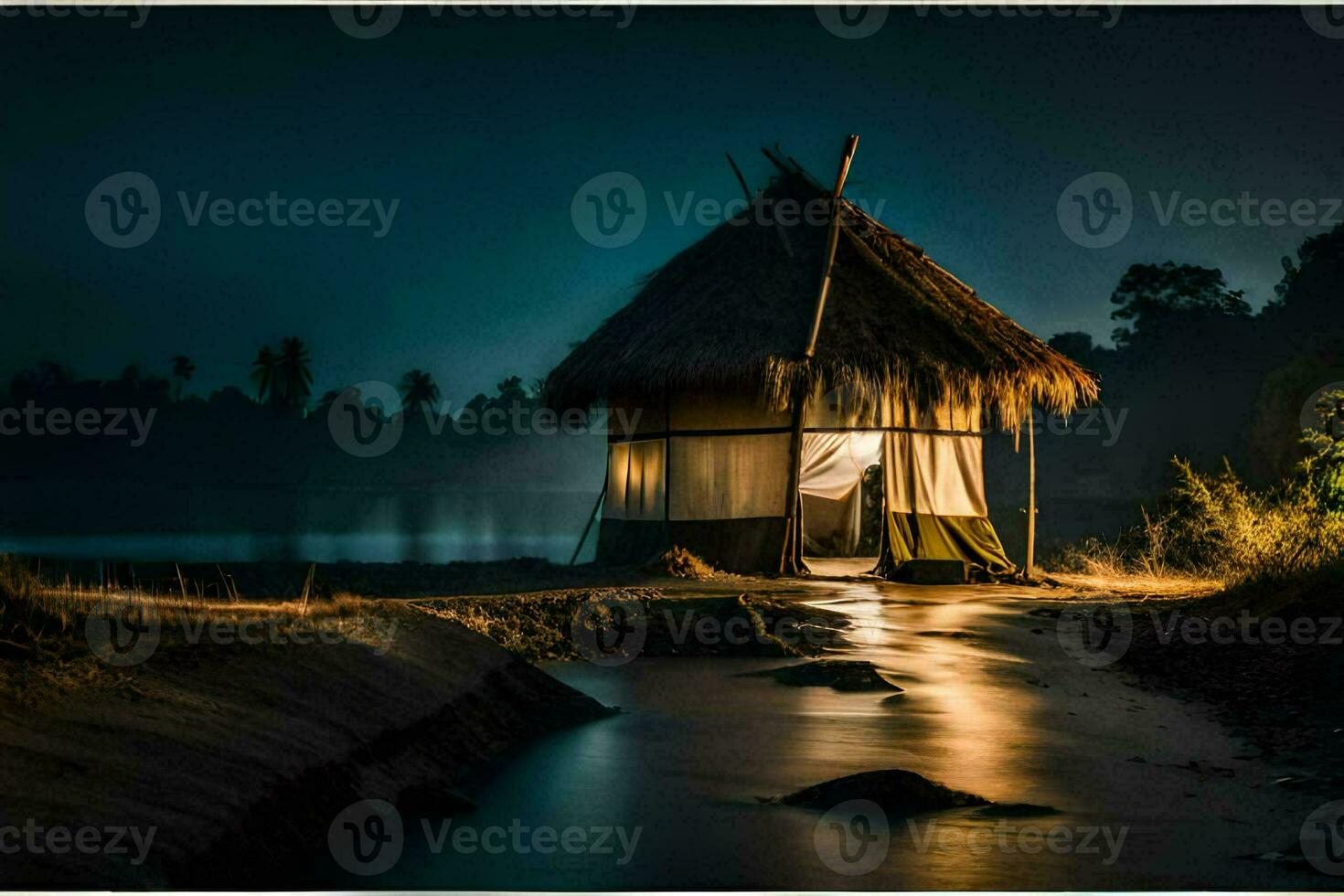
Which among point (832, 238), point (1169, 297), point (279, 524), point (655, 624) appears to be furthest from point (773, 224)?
point (279, 524)

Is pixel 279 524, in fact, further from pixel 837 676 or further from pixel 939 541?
pixel 837 676

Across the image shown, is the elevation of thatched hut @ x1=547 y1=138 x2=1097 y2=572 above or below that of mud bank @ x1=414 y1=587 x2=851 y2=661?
above

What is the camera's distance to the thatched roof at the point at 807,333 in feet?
51.8

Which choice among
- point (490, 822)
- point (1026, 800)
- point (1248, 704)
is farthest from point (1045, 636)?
point (490, 822)

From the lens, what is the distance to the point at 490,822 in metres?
5.40

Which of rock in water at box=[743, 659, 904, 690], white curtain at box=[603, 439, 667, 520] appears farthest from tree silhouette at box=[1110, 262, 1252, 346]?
rock in water at box=[743, 659, 904, 690]

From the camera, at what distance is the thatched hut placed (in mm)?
15977

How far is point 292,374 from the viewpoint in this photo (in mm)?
60500

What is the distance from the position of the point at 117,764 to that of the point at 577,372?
44.7 feet

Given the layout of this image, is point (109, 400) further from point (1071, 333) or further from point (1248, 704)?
point (1248, 704)

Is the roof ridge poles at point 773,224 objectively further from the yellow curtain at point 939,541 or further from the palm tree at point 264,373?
the palm tree at point 264,373

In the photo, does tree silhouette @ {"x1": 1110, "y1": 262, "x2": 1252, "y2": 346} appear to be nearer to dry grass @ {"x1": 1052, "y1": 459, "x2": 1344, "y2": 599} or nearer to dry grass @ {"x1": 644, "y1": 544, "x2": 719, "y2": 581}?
dry grass @ {"x1": 1052, "y1": 459, "x2": 1344, "y2": 599}

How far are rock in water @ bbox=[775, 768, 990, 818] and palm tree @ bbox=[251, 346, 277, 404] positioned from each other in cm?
5747

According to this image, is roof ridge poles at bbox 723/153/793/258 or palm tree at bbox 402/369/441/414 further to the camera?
palm tree at bbox 402/369/441/414
